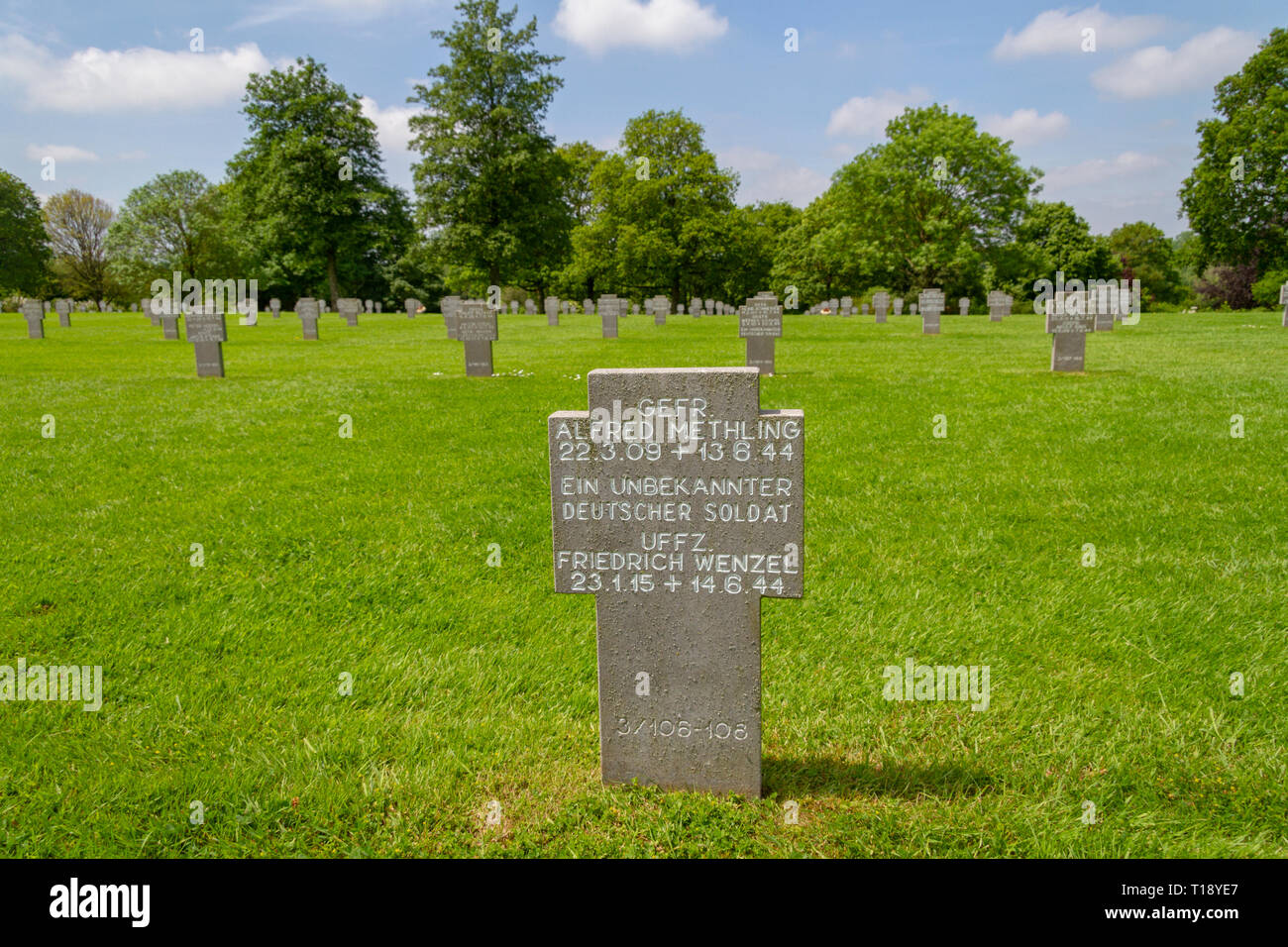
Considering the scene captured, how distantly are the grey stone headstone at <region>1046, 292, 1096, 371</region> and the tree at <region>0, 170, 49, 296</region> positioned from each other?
6637 centimetres

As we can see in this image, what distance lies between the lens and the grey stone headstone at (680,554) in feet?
9.02

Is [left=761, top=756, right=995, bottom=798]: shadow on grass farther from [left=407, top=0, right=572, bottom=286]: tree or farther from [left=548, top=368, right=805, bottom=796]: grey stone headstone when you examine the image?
[left=407, top=0, right=572, bottom=286]: tree

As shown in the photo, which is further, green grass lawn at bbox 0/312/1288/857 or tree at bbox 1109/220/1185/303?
tree at bbox 1109/220/1185/303

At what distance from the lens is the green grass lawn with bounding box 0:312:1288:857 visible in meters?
2.85

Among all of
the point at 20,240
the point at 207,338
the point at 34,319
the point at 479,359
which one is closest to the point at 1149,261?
the point at 479,359

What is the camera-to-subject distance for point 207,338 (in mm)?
15586

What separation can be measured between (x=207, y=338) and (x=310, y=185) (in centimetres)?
3423

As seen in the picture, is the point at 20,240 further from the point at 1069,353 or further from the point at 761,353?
the point at 1069,353

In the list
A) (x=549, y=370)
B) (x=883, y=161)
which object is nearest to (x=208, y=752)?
(x=549, y=370)

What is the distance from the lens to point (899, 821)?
2.82 meters

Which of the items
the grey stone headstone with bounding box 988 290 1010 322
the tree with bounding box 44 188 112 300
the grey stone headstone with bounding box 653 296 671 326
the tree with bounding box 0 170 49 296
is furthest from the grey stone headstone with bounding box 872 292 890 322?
the tree with bounding box 44 188 112 300
